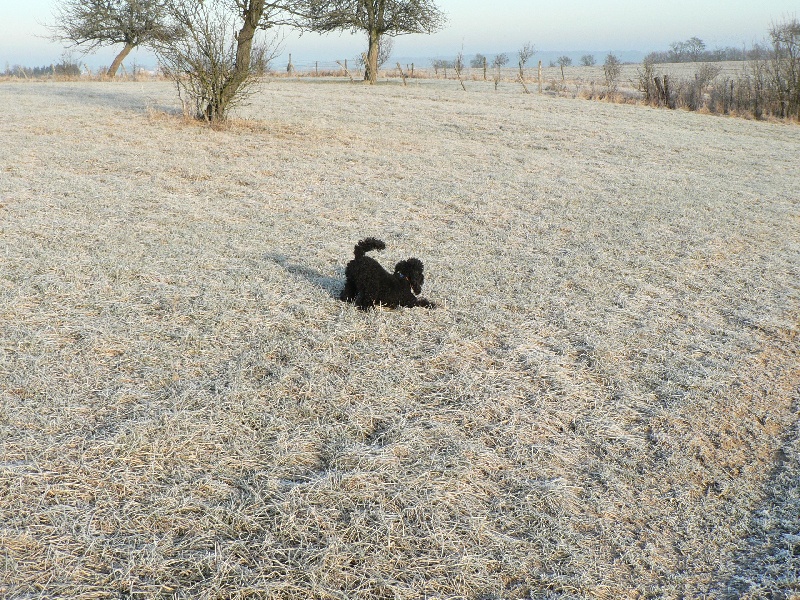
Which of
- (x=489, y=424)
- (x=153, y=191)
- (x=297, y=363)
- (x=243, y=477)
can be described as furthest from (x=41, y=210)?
(x=489, y=424)

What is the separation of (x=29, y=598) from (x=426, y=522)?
1.43 metres

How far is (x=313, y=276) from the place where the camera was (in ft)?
16.8

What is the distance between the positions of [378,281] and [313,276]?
103 cm

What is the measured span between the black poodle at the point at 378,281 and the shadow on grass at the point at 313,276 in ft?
1.16

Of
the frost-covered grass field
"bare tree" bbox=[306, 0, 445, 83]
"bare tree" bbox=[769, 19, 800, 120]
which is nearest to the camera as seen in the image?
the frost-covered grass field

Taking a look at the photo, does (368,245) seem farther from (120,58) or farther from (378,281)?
(120,58)

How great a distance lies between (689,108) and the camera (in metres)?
22.0

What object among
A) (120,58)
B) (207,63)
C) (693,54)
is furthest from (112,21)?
(693,54)

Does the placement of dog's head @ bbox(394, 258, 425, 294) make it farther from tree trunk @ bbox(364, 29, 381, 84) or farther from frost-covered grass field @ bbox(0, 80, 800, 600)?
tree trunk @ bbox(364, 29, 381, 84)

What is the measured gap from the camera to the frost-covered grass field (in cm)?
228

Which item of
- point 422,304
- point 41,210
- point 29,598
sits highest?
point 41,210

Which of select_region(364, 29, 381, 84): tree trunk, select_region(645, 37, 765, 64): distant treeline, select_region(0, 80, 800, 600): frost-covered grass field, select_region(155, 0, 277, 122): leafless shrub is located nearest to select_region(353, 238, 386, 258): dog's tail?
select_region(0, 80, 800, 600): frost-covered grass field

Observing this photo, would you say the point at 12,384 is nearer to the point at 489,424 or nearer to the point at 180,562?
the point at 180,562

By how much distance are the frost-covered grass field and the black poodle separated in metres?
0.15
